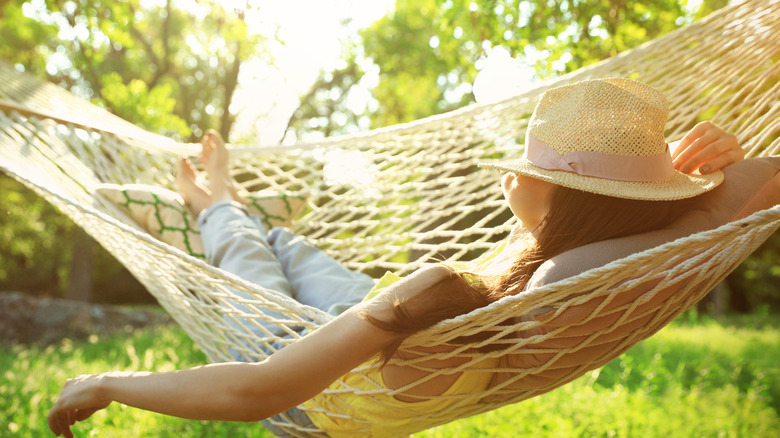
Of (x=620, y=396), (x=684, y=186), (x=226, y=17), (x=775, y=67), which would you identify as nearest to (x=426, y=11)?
(x=226, y=17)

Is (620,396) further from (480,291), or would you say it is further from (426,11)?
(426,11)

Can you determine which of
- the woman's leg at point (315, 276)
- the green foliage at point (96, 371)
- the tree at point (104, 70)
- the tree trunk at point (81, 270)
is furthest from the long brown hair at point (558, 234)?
the tree trunk at point (81, 270)

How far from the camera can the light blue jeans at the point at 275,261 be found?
137cm

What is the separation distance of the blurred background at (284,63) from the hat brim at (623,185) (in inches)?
42.5

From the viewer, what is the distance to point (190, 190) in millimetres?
1879

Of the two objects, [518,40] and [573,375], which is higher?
[518,40]

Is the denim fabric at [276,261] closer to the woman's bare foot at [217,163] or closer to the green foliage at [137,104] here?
the woman's bare foot at [217,163]

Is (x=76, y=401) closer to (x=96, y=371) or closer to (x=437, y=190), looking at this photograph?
(x=437, y=190)

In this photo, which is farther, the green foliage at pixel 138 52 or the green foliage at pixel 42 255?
the green foliage at pixel 42 255

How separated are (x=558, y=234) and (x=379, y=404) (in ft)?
1.24

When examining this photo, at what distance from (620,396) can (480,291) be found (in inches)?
75.3

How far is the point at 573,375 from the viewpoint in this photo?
37.6 inches

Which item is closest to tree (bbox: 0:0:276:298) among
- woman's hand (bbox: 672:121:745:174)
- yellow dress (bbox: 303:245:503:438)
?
yellow dress (bbox: 303:245:503:438)

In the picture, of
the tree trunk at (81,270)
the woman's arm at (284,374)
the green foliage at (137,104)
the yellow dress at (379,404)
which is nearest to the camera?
the woman's arm at (284,374)
